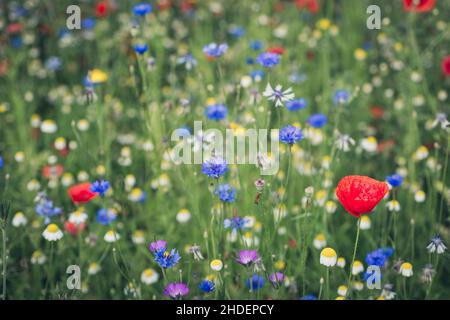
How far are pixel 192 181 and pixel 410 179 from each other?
0.80m

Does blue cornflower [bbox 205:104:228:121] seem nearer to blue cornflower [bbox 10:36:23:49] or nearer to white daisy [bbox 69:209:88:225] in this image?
white daisy [bbox 69:209:88:225]

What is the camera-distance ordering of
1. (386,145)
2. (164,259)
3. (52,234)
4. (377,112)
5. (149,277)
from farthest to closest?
(377,112), (386,145), (149,277), (52,234), (164,259)

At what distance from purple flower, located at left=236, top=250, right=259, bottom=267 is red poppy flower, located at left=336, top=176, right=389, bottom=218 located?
30cm

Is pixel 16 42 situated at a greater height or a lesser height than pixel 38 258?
greater

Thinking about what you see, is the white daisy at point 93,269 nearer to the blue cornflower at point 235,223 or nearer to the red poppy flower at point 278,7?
the blue cornflower at point 235,223

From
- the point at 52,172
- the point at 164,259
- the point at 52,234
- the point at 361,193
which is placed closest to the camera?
the point at 361,193

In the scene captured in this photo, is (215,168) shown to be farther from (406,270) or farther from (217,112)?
(406,270)

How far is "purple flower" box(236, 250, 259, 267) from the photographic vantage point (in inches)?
61.3

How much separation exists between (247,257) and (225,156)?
394mm

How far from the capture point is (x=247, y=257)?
1.57 meters

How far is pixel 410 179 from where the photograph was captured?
7.38ft

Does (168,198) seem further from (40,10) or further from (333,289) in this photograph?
(40,10)

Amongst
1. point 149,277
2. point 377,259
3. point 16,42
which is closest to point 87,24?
point 16,42

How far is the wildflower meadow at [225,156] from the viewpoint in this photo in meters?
1.72
